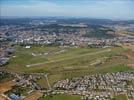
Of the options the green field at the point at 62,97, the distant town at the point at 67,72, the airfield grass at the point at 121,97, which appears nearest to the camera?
the green field at the point at 62,97

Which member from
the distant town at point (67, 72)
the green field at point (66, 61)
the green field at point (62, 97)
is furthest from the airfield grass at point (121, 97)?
the green field at point (66, 61)

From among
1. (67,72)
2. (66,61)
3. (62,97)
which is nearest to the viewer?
(62,97)

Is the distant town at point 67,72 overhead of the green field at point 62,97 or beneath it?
overhead

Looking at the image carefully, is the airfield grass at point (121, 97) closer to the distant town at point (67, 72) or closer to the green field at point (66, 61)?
the distant town at point (67, 72)

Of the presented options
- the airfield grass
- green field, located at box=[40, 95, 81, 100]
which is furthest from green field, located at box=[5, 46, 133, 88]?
the airfield grass

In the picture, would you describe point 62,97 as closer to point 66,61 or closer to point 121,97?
point 121,97

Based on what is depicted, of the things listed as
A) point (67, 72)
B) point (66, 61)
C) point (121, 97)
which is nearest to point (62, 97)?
point (121, 97)

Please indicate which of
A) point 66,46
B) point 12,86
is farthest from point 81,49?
point 12,86

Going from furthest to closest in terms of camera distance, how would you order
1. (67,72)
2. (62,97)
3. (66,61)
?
(66,61)
(67,72)
(62,97)

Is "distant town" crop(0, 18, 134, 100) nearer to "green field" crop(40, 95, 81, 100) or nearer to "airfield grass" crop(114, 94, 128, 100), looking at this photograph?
"airfield grass" crop(114, 94, 128, 100)

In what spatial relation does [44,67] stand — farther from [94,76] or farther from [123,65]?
[123,65]
